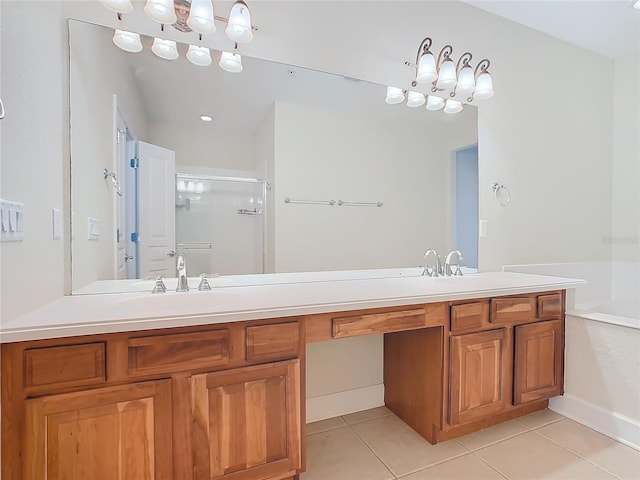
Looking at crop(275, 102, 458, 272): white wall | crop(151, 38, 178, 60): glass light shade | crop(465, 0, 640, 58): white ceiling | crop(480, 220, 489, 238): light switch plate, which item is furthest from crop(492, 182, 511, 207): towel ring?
crop(151, 38, 178, 60): glass light shade

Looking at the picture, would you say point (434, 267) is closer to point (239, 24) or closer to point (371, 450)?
point (371, 450)

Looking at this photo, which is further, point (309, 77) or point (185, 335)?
point (309, 77)

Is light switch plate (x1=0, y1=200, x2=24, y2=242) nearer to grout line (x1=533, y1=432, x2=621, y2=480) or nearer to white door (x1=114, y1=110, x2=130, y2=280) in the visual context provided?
white door (x1=114, y1=110, x2=130, y2=280)

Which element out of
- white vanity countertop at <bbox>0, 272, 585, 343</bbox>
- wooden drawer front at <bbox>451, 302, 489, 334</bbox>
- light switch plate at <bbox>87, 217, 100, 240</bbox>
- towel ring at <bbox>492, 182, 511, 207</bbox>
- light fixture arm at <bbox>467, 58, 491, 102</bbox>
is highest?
light fixture arm at <bbox>467, 58, 491, 102</bbox>

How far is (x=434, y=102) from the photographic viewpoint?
7.03 feet

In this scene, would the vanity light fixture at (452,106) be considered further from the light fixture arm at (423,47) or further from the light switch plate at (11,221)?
the light switch plate at (11,221)

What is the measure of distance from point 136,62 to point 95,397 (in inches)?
57.1

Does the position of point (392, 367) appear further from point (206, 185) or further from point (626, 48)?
point (626, 48)

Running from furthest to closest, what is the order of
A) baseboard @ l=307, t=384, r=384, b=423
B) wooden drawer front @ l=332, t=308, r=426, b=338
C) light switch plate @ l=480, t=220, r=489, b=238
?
light switch plate @ l=480, t=220, r=489, b=238 → baseboard @ l=307, t=384, r=384, b=423 → wooden drawer front @ l=332, t=308, r=426, b=338

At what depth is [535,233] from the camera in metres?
2.49

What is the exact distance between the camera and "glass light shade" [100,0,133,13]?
1.31 meters

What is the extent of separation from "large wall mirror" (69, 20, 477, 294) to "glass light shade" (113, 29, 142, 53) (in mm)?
29

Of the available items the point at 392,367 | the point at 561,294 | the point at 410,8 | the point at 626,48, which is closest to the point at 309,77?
the point at 410,8

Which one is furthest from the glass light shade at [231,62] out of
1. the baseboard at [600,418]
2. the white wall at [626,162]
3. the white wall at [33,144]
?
the white wall at [626,162]
